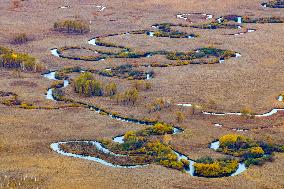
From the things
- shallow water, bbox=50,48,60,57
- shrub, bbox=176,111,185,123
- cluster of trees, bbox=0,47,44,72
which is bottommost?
shrub, bbox=176,111,185,123

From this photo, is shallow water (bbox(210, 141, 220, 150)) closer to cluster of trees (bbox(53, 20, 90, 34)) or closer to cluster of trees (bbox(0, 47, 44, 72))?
cluster of trees (bbox(0, 47, 44, 72))

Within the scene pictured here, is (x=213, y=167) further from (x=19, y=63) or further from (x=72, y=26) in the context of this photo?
(x=72, y=26)

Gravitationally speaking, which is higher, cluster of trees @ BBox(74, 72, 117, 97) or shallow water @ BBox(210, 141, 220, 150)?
cluster of trees @ BBox(74, 72, 117, 97)

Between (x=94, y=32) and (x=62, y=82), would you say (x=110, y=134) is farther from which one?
(x=94, y=32)

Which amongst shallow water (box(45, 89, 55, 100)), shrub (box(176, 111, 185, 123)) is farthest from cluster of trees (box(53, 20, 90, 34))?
shrub (box(176, 111, 185, 123))

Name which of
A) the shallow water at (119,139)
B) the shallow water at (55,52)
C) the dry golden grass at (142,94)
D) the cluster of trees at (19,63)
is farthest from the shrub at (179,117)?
the shallow water at (55,52)

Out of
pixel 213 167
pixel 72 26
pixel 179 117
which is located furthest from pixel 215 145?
pixel 72 26
